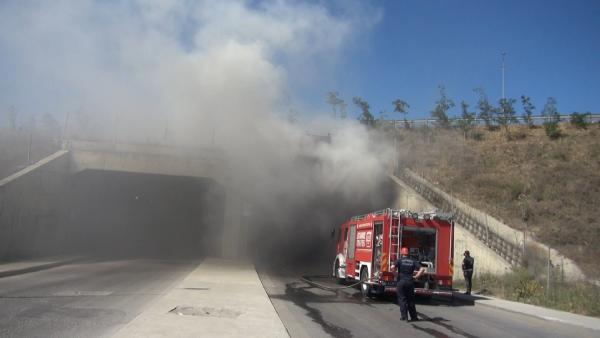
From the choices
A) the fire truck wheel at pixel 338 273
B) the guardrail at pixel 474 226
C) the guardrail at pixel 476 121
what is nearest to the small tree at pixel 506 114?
the guardrail at pixel 476 121

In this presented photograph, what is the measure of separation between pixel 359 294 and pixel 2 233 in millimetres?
14721

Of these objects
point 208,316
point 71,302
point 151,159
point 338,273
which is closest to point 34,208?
point 151,159

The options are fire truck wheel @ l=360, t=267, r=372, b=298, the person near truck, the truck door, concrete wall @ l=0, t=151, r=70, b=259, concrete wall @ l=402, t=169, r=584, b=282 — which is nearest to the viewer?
fire truck wheel @ l=360, t=267, r=372, b=298

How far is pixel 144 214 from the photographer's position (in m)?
44.4

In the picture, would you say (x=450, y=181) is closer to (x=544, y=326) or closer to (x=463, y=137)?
(x=463, y=137)

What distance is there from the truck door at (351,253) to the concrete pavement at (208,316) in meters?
4.85

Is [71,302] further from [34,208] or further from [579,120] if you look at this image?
[579,120]

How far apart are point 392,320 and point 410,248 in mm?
4299

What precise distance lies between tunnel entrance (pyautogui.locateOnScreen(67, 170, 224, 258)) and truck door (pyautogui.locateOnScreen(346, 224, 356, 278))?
51.7 feet

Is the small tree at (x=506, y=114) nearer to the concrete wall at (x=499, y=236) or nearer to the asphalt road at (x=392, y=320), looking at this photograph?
the concrete wall at (x=499, y=236)

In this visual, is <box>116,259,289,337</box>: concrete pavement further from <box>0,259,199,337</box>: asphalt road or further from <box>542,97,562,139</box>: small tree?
<box>542,97,562,139</box>: small tree

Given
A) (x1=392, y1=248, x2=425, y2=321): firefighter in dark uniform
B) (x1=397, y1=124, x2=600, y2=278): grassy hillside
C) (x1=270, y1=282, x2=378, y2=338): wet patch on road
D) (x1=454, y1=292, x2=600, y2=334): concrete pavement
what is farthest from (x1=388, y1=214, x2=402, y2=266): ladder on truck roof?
(x1=397, y1=124, x2=600, y2=278): grassy hillside

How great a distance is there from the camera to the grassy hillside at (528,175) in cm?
2072

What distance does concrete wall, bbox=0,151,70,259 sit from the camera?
20.9 m
